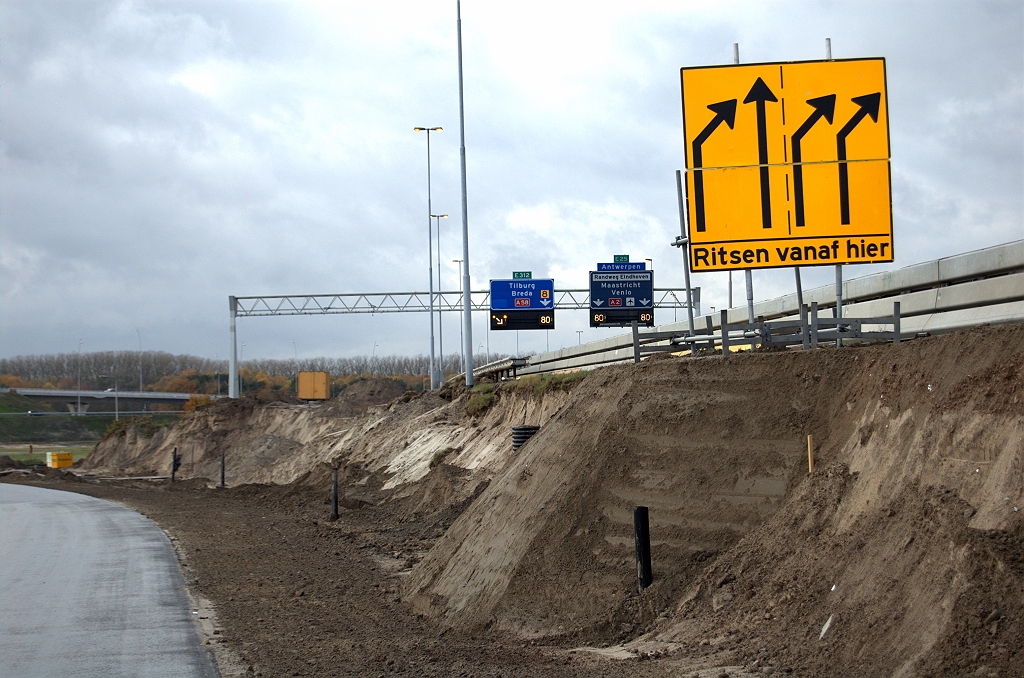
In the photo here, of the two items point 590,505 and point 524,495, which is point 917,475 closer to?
point 590,505

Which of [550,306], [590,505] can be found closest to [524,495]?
[590,505]

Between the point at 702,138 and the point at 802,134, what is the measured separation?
161cm

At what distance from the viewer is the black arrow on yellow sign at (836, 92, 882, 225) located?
49.1 ft

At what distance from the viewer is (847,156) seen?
593 inches

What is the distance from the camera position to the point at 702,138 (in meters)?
15.3

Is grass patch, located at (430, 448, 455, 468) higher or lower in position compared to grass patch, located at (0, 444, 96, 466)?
higher

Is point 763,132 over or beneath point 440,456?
over

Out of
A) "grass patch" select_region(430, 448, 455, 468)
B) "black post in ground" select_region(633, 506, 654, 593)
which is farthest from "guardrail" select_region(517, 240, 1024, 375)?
"grass patch" select_region(430, 448, 455, 468)

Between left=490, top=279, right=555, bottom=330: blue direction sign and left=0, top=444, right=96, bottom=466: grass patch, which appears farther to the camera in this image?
left=0, top=444, right=96, bottom=466: grass patch

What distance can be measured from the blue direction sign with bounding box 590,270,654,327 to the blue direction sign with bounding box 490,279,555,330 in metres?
2.31

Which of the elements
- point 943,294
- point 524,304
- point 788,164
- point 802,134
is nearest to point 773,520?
point 943,294

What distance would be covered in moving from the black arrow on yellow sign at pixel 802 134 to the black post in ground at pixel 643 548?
21.4ft

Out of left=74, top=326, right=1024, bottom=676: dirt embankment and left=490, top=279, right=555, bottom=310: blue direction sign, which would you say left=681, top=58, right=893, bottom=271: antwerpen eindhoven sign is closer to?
left=74, top=326, right=1024, bottom=676: dirt embankment

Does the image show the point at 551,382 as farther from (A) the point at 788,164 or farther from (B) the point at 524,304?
(B) the point at 524,304
